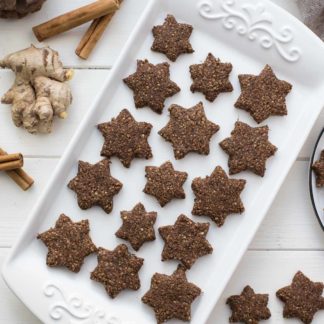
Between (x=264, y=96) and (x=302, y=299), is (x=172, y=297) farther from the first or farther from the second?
(x=264, y=96)

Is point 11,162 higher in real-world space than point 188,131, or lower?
lower

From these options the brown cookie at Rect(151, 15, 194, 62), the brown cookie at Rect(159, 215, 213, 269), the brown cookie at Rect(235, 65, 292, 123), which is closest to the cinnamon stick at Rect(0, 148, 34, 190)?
the brown cookie at Rect(159, 215, 213, 269)

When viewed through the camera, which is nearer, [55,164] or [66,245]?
[66,245]

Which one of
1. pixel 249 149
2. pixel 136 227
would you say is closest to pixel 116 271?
pixel 136 227

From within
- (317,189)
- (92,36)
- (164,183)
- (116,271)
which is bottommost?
(116,271)

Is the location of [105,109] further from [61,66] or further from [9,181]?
[9,181]

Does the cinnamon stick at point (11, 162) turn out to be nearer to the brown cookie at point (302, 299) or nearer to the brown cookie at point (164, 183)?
the brown cookie at point (164, 183)

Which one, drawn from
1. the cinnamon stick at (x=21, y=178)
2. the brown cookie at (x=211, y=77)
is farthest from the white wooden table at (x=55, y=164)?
the brown cookie at (x=211, y=77)

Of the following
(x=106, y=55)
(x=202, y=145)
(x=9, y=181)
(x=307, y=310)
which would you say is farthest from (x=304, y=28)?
(x=9, y=181)
